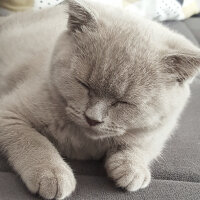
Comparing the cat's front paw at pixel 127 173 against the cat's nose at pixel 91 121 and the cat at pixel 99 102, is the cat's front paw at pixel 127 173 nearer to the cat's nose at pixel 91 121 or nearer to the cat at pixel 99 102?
the cat at pixel 99 102

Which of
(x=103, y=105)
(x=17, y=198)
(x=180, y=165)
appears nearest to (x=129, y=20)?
(x=103, y=105)

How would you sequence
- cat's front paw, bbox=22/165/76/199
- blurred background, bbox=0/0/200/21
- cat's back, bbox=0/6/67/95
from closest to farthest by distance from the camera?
cat's front paw, bbox=22/165/76/199 → cat's back, bbox=0/6/67/95 → blurred background, bbox=0/0/200/21

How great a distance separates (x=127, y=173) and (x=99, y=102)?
0.21 metres

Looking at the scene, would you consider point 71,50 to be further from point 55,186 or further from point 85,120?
point 55,186

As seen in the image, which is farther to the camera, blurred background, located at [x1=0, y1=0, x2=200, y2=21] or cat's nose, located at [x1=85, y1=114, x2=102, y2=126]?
blurred background, located at [x1=0, y1=0, x2=200, y2=21]

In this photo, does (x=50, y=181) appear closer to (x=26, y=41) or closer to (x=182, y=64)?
(x=182, y=64)

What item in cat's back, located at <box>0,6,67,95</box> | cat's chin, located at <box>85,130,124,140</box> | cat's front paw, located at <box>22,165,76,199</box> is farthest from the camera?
cat's back, located at <box>0,6,67,95</box>

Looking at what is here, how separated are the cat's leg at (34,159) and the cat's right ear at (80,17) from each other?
328 mm

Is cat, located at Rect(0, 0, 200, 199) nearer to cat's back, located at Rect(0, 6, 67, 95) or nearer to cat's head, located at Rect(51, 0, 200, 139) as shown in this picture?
cat's head, located at Rect(51, 0, 200, 139)

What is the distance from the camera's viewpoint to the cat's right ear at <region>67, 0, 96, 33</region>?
3.63ft

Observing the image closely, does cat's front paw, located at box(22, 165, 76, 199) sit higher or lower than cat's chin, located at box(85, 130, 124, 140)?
lower

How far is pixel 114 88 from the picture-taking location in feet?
3.40

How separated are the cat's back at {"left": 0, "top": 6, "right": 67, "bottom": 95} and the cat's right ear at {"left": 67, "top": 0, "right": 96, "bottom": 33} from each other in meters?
0.22

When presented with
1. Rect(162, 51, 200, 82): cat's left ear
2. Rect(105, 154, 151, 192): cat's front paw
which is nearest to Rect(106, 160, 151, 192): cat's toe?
Rect(105, 154, 151, 192): cat's front paw
